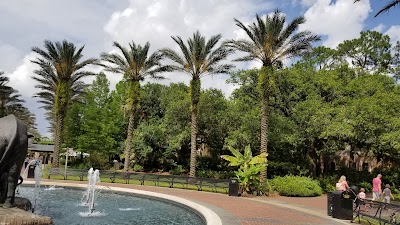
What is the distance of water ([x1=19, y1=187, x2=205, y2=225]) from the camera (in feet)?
40.8

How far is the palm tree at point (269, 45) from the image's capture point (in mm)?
25031

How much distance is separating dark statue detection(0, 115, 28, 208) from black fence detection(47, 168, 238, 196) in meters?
13.7

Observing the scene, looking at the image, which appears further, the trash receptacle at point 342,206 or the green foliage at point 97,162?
the green foliage at point 97,162

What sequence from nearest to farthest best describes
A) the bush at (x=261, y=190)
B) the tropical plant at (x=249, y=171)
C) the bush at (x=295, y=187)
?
the tropical plant at (x=249, y=171)
the bush at (x=261, y=190)
the bush at (x=295, y=187)

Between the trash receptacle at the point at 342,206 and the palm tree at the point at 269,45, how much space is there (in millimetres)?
10285

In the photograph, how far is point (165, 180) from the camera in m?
25.5

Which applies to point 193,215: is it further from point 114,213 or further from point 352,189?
point 352,189

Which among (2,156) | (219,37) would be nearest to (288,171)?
(219,37)

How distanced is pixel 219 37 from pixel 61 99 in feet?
54.5

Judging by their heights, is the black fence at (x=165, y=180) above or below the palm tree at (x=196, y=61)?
below

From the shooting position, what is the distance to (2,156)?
398 inches

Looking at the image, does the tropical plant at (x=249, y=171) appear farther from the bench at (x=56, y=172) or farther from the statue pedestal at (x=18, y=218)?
the statue pedestal at (x=18, y=218)

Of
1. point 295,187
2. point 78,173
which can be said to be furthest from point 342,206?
point 78,173

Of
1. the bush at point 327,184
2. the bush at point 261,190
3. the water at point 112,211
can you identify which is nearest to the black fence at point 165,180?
the bush at point 261,190
